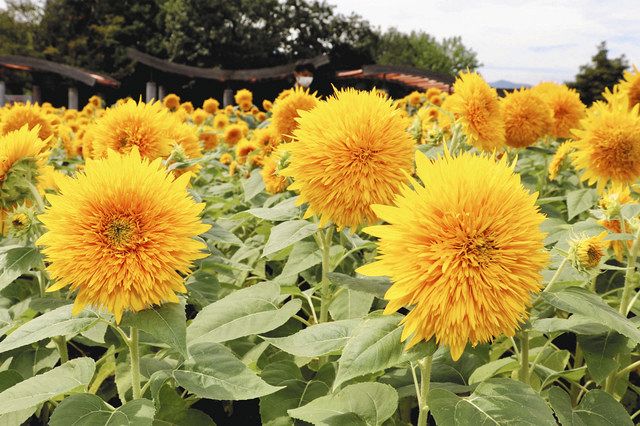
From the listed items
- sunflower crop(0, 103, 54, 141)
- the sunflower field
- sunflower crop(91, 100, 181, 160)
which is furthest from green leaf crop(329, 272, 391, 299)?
sunflower crop(0, 103, 54, 141)

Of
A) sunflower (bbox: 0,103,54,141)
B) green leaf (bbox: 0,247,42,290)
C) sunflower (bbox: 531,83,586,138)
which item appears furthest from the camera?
sunflower (bbox: 531,83,586,138)

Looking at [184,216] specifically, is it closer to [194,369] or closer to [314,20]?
[194,369]

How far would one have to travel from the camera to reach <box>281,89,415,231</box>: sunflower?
1.61 m

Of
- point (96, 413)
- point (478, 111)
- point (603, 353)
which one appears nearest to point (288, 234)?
point (96, 413)

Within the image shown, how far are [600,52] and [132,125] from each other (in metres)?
36.3

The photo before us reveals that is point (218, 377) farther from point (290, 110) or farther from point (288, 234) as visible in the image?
point (290, 110)

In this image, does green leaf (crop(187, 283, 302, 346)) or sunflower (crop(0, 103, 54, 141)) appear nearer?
green leaf (crop(187, 283, 302, 346))

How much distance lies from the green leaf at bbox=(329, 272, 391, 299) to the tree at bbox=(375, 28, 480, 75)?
56122 mm

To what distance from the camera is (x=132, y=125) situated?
2.28 metres

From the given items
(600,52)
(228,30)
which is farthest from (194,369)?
(228,30)

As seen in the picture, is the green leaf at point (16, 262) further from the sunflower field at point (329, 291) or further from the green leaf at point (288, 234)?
the green leaf at point (288, 234)

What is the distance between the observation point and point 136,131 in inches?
90.0

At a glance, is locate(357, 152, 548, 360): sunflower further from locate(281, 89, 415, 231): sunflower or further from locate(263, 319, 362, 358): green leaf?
locate(281, 89, 415, 231): sunflower

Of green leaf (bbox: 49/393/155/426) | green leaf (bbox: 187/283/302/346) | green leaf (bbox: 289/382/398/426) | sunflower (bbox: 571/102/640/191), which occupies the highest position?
sunflower (bbox: 571/102/640/191)
